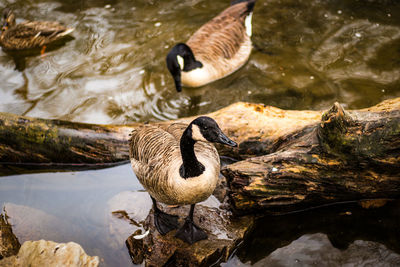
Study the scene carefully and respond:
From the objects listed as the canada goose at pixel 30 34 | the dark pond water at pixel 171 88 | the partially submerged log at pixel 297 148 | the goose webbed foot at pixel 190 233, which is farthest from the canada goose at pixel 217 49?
the goose webbed foot at pixel 190 233

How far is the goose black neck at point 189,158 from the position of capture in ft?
11.7

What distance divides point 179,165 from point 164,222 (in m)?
0.82

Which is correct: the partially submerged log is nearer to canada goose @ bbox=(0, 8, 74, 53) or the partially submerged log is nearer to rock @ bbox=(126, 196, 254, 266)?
rock @ bbox=(126, 196, 254, 266)

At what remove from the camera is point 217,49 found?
25.1ft

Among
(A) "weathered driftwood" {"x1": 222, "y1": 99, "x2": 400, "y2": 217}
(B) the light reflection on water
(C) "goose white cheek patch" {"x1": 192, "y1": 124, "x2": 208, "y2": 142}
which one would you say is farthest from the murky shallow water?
(C) "goose white cheek patch" {"x1": 192, "y1": 124, "x2": 208, "y2": 142}

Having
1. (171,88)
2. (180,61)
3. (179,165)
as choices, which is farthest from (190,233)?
(171,88)

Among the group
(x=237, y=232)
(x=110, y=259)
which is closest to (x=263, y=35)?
(x=237, y=232)

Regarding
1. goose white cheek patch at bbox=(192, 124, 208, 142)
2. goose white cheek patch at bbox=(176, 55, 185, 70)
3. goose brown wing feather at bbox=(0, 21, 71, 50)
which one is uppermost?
goose white cheek patch at bbox=(192, 124, 208, 142)

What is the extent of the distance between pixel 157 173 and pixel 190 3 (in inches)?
264

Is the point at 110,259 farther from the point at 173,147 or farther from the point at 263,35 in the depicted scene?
the point at 263,35

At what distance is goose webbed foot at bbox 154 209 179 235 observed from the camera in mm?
4137

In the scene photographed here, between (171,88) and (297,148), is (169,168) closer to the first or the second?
(297,148)

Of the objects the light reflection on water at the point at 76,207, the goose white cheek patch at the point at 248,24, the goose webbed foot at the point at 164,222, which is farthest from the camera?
the goose white cheek patch at the point at 248,24

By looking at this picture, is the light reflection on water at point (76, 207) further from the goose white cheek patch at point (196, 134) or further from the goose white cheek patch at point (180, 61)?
the goose white cheek patch at point (180, 61)
